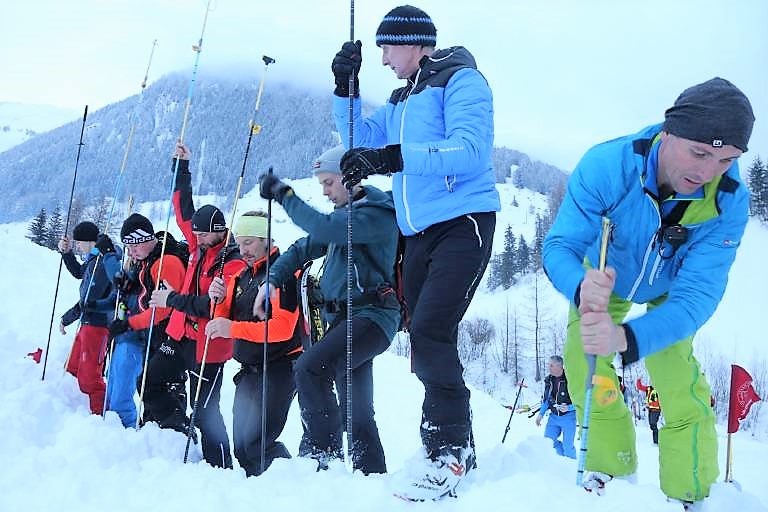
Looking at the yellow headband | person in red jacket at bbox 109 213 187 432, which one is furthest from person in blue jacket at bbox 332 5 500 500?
person in red jacket at bbox 109 213 187 432

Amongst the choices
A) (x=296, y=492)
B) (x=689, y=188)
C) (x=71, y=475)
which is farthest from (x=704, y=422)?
(x=71, y=475)

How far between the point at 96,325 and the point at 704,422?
19.4ft

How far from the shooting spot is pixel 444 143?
2.89m

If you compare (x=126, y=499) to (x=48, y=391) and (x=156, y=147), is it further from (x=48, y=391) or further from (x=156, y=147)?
(x=156, y=147)

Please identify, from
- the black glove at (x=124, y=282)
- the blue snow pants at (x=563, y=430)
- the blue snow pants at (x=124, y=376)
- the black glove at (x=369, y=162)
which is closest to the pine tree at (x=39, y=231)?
the blue snow pants at (x=563, y=430)

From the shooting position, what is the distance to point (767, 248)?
7262 centimetres

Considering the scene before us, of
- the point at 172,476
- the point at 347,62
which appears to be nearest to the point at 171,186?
the point at 347,62

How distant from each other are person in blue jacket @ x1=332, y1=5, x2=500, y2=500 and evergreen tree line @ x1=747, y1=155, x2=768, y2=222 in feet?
280

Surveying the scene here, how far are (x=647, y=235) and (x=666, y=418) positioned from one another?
880 mm

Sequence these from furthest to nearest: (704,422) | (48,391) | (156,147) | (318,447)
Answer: (156,147), (48,391), (318,447), (704,422)

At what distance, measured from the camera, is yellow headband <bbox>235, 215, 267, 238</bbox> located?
4945 millimetres

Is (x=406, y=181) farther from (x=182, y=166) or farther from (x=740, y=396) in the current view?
(x=182, y=166)

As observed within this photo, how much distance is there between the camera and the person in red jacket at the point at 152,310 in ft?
17.7

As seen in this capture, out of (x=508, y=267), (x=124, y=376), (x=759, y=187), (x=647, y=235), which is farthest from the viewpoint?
(x=508, y=267)
